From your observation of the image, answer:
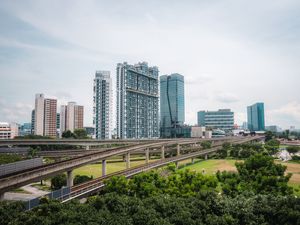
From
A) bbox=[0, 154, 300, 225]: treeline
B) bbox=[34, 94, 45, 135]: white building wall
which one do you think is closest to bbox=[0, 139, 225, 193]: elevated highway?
bbox=[0, 154, 300, 225]: treeline

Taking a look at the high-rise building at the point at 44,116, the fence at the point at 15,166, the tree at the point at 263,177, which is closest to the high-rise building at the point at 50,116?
the high-rise building at the point at 44,116

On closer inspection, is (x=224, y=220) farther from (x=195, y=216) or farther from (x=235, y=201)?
(x=235, y=201)

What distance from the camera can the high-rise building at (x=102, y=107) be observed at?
559 ft

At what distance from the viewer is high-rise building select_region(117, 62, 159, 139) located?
176 meters

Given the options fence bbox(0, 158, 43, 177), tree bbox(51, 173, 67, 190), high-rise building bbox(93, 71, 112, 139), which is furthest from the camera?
high-rise building bbox(93, 71, 112, 139)

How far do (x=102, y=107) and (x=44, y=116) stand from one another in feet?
186

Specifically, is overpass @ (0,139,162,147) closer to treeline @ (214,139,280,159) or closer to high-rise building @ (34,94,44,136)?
treeline @ (214,139,280,159)

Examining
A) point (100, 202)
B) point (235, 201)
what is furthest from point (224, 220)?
point (100, 202)

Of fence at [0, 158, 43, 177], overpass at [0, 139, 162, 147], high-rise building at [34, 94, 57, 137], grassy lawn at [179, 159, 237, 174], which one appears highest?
high-rise building at [34, 94, 57, 137]

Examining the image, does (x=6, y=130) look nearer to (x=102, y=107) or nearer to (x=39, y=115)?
(x=39, y=115)

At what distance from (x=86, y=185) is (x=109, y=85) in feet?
466

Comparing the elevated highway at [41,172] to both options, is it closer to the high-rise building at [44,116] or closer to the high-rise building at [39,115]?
the high-rise building at [39,115]

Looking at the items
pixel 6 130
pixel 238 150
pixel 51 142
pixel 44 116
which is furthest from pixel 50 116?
pixel 238 150

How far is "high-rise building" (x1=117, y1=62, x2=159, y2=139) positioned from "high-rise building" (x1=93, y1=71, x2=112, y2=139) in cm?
767
